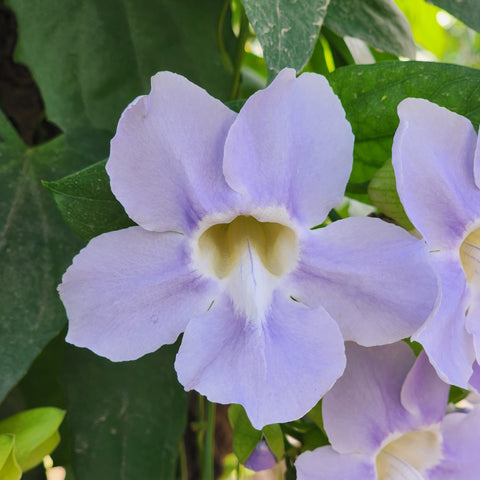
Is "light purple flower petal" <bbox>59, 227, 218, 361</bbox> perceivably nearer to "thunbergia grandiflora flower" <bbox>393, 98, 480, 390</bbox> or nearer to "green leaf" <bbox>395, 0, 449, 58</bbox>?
"thunbergia grandiflora flower" <bbox>393, 98, 480, 390</bbox>

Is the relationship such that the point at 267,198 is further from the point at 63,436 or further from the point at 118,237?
the point at 63,436

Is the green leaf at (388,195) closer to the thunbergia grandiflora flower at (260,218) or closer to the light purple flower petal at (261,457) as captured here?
the thunbergia grandiflora flower at (260,218)

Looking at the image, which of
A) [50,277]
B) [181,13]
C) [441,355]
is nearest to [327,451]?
[441,355]

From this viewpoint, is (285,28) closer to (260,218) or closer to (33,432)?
(260,218)

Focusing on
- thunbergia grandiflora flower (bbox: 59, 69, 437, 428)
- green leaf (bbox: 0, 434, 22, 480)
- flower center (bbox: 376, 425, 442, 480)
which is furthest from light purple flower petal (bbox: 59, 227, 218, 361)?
flower center (bbox: 376, 425, 442, 480)

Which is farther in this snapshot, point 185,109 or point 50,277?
point 50,277
